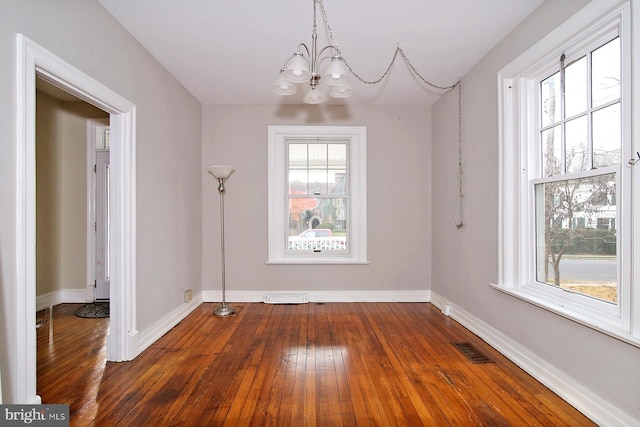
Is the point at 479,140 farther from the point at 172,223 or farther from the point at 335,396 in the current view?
the point at 172,223

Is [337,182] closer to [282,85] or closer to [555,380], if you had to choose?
[282,85]

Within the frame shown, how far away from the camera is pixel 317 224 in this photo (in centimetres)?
452

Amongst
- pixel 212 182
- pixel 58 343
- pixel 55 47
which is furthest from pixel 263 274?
pixel 55 47

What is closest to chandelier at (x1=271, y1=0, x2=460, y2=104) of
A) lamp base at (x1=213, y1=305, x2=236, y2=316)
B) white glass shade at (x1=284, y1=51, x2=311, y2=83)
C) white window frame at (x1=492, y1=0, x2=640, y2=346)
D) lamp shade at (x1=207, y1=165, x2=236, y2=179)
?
white glass shade at (x1=284, y1=51, x2=311, y2=83)

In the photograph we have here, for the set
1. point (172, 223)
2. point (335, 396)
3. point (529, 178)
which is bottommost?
point (335, 396)

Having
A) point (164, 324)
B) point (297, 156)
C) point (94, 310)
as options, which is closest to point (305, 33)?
point (297, 156)

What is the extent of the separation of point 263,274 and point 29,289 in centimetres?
281

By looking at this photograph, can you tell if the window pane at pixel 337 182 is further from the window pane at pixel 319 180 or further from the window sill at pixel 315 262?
the window sill at pixel 315 262

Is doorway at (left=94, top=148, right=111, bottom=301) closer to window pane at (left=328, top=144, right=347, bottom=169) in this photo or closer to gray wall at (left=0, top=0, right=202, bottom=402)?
gray wall at (left=0, top=0, right=202, bottom=402)

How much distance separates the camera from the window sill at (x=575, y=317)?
1.66 metres

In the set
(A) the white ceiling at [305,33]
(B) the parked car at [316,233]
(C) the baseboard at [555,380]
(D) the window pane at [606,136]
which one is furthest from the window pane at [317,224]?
(D) the window pane at [606,136]

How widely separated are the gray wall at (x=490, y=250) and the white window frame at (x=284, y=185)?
37.7 inches

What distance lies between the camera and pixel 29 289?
172 cm

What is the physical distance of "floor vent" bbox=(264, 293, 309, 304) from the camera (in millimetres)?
4242
